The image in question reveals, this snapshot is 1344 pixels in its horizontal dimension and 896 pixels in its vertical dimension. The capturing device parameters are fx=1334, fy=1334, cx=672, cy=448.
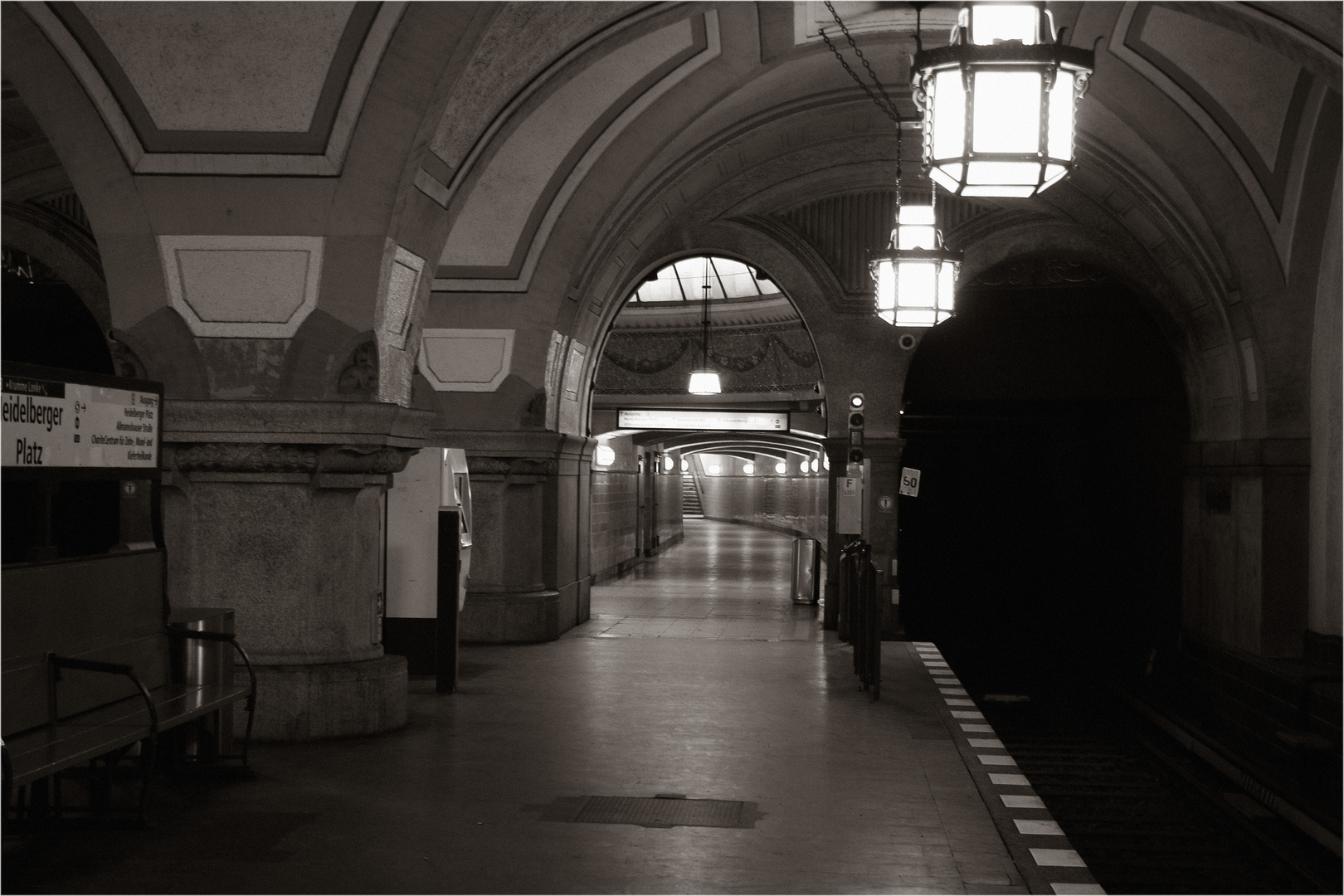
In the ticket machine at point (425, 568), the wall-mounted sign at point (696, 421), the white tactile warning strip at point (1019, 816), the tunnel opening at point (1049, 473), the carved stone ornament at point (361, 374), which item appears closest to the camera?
the white tactile warning strip at point (1019, 816)

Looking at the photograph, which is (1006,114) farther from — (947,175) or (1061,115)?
(947,175)

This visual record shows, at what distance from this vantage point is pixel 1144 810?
9.91 meters

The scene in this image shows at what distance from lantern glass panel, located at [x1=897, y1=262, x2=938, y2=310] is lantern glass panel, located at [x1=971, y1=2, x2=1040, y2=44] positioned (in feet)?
17.9

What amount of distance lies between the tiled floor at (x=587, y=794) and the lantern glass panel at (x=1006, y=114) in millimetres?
3300

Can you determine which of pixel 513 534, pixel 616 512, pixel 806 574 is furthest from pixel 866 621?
pixel 616 512

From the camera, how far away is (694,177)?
1538 centimetres

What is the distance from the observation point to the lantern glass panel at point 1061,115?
21.0 feet

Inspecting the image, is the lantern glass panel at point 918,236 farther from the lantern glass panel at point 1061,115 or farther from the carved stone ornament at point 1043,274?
the lantern glass panel at point 1061,115

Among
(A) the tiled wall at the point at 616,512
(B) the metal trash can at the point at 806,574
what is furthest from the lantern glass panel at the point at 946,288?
(A) the tiled wall at the point at 616,512

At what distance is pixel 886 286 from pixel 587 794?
6.52 meters

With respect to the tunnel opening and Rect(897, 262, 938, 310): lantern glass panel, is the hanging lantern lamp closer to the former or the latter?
Rect(897, 262, 938, 310): lantern glass panel

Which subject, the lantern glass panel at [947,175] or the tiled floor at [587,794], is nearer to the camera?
the tiled floor at [587,794]

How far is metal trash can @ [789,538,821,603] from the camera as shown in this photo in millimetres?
19422

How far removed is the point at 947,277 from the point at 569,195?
3.66 m
